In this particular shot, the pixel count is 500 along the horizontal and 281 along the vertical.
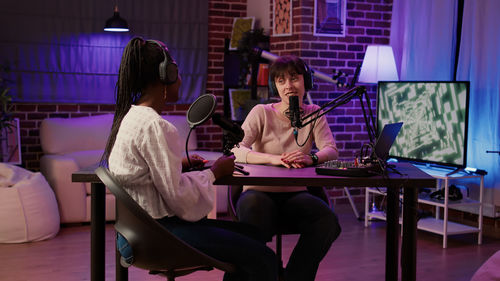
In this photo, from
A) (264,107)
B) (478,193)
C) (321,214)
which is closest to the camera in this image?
(321,214)

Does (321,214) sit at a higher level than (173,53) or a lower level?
lower

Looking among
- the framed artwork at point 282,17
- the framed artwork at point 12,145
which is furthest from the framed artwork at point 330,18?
the framed artwork at point 12,145

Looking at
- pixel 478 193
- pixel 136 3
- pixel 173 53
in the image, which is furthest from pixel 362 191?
pixel 136 3

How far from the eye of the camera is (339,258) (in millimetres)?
4160

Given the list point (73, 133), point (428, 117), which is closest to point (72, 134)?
point (73, 133)

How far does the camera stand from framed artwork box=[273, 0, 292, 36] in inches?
223

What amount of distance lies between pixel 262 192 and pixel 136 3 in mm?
3666

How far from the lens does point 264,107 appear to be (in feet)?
Answer: 10.9

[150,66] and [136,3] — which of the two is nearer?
[150,66]

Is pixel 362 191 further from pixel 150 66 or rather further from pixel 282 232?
pixel 150 66

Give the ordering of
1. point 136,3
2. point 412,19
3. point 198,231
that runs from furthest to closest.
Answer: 1. point 136,3
2. point 412,19
3. point 198,231

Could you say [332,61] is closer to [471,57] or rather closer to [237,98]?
[237,98]

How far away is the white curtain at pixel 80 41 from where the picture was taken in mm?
5754

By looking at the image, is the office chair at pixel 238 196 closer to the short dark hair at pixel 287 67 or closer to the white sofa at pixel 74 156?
the short dark hair at pixel 287 67
